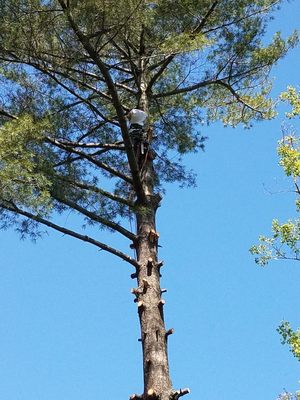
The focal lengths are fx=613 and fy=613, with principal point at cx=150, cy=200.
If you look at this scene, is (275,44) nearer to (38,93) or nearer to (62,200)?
(38,93)

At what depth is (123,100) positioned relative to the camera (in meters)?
6.19

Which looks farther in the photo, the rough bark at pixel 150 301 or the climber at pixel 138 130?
the climber at pixel 138 130

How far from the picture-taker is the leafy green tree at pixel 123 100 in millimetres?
4098

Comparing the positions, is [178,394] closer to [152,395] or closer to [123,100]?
[152,395]

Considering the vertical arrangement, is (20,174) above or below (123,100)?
below

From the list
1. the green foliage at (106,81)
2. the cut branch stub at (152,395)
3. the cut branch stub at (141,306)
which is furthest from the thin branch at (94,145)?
the cut branch stub at (152,395)

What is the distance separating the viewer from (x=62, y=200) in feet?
14.6

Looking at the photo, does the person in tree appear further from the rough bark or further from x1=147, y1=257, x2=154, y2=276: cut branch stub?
x1=147, y1=257, x2=154, y2=276: cut branch stub

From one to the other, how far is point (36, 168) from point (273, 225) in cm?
A: 303

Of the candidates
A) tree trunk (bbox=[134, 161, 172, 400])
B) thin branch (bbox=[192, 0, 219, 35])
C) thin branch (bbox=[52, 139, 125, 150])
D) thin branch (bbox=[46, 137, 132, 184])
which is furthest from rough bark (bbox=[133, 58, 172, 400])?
thin branch (bbox=[192, 0, 219, 35])

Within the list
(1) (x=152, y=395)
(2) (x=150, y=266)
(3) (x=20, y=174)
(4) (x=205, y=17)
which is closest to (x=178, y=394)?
(1) (x=152, y=395)

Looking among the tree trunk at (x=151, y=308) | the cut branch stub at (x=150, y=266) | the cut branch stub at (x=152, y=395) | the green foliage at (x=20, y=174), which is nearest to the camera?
the cut branch stub at (x=152, y=395)

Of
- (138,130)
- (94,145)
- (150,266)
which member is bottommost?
(150,266)

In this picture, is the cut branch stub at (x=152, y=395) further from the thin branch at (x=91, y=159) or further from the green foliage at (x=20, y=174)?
the thin branch at (x=91, y=159)
